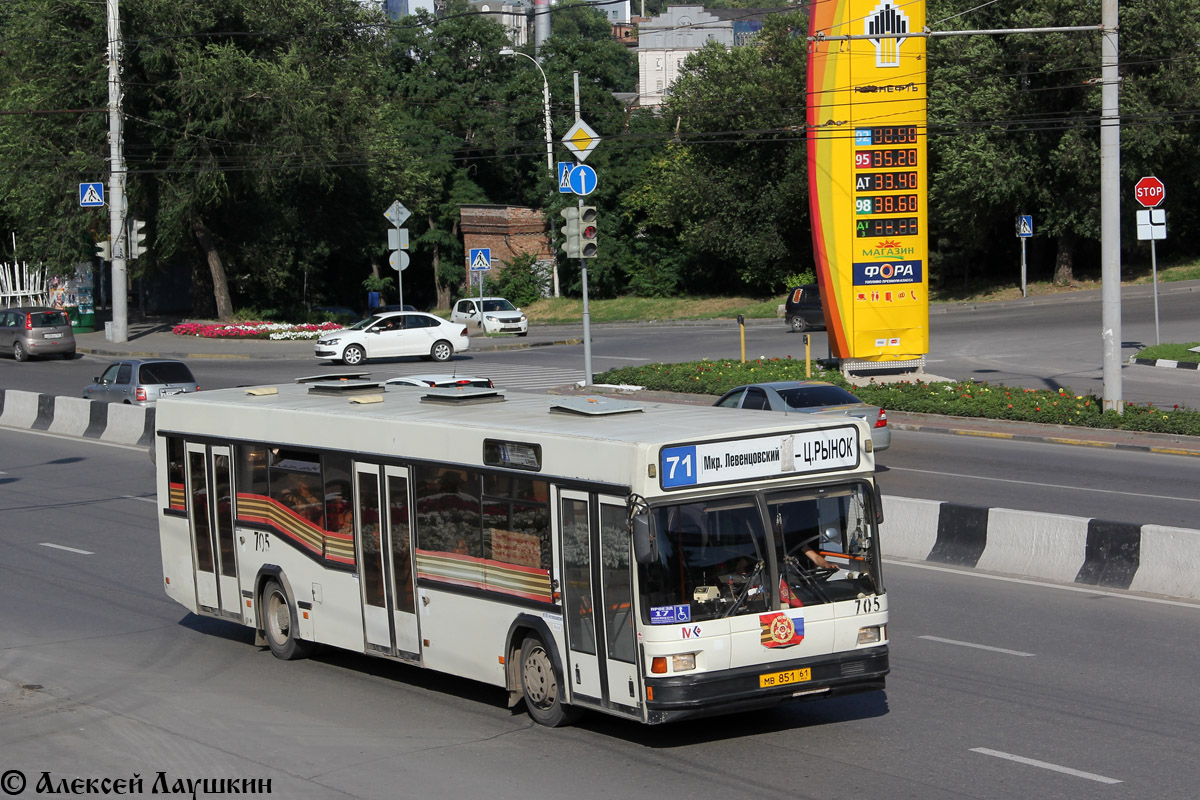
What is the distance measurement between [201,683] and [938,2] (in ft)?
177

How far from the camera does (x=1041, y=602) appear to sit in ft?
42.4

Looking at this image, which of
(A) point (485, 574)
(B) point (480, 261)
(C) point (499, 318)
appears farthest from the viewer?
(C) point (499, 318)

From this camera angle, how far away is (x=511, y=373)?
3656 cm

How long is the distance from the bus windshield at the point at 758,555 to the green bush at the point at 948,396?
1617 cm

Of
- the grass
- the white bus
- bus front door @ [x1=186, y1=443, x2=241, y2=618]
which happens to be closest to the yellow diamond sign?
the grass

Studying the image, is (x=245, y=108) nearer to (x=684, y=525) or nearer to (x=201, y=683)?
(x=201, y=683)

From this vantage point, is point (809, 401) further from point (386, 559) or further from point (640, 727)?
point (640, 727)

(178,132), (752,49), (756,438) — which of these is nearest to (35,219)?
(178,132)

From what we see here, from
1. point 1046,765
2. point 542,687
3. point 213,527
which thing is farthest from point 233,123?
point 1046,765

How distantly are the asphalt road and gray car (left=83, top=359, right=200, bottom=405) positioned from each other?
53.3 ft

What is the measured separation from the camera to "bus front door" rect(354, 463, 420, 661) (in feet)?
33.7

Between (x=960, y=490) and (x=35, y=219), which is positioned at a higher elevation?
(x=35, y=219)

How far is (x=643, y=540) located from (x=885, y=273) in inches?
883

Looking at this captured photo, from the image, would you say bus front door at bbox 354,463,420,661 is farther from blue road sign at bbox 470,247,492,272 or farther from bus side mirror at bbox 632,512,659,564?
blue road sign at bbox 470,247,492,272
